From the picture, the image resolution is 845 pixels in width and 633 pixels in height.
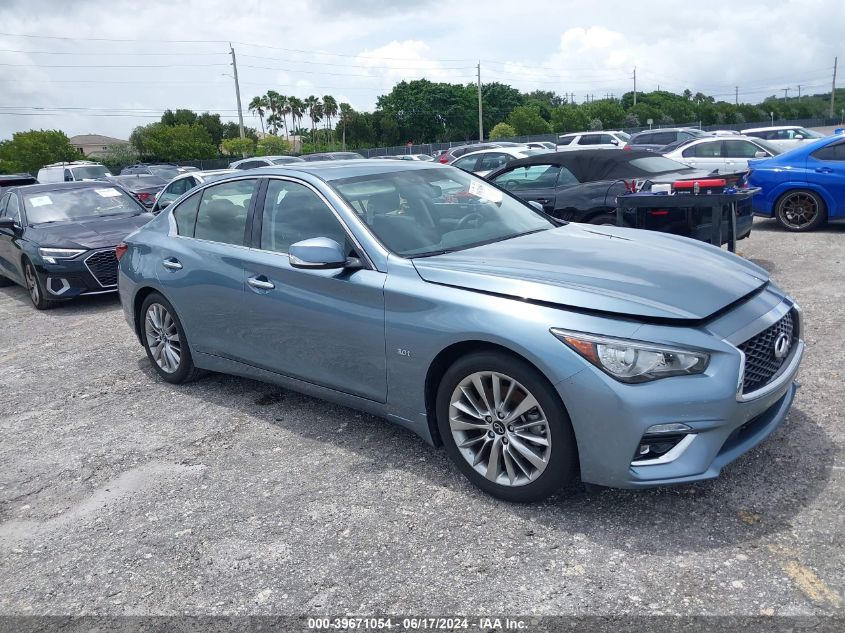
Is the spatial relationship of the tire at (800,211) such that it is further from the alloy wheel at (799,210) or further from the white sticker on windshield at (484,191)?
the white sticker on windshield at (484,191)

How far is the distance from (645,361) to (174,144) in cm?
5861

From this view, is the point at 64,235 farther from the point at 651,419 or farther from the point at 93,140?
the point at 93,140

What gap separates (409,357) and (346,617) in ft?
4.34

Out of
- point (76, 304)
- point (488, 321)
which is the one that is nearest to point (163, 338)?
point (488, 321)

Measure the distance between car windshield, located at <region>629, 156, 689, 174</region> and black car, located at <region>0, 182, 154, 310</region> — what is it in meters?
6.40

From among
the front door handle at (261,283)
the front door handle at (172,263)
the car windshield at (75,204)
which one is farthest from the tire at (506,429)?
the car windshield at (75,204)

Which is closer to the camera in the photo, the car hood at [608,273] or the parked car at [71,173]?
the car hood at [608,273]

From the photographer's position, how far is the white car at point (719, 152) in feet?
49.8

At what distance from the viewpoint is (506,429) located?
3479mm

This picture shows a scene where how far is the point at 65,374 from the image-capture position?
6.44 meters

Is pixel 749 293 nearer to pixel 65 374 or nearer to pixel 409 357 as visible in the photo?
pixel 409 357

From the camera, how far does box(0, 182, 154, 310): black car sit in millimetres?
9062

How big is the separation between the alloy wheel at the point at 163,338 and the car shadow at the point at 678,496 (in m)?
1.62

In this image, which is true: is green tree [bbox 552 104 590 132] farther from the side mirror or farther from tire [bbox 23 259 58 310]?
the side mirror
